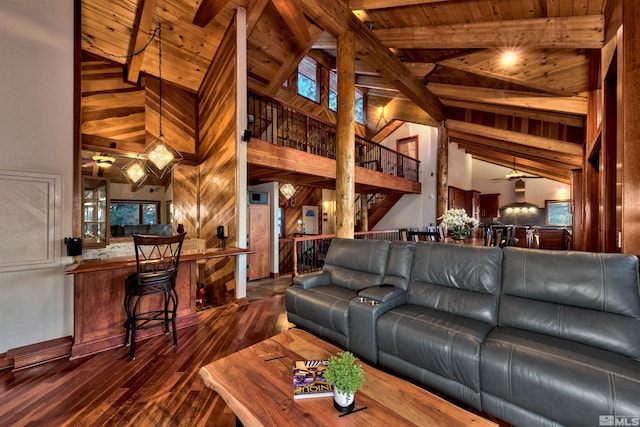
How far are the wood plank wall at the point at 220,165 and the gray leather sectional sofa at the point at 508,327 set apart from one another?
198 centimetres

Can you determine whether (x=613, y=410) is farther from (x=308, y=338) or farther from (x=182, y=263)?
(x=182, y=263)

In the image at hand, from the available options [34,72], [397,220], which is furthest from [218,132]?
[397,220]

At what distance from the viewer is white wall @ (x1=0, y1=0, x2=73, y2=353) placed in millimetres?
2477

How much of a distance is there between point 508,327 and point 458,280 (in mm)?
514

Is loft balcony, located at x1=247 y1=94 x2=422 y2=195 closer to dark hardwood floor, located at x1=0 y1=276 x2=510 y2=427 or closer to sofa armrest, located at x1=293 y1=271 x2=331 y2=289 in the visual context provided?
sofa armrest, located at x1=293 y1=271 x2=331 y2=289

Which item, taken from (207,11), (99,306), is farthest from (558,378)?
(207,11)

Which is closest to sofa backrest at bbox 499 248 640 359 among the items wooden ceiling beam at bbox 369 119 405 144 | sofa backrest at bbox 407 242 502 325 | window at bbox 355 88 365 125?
sofa backrest at bbox 407 242 502 325

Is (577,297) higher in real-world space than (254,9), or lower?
lower

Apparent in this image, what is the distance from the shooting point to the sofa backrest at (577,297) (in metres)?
1.71

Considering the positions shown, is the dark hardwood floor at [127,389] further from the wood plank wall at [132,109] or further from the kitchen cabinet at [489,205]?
the kitchen cabinet at [489,205]

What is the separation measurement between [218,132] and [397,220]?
22.9 ft

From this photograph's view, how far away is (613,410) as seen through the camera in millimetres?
1306

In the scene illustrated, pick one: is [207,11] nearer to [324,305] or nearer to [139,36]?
[139,36]

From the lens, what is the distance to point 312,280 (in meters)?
3.25
